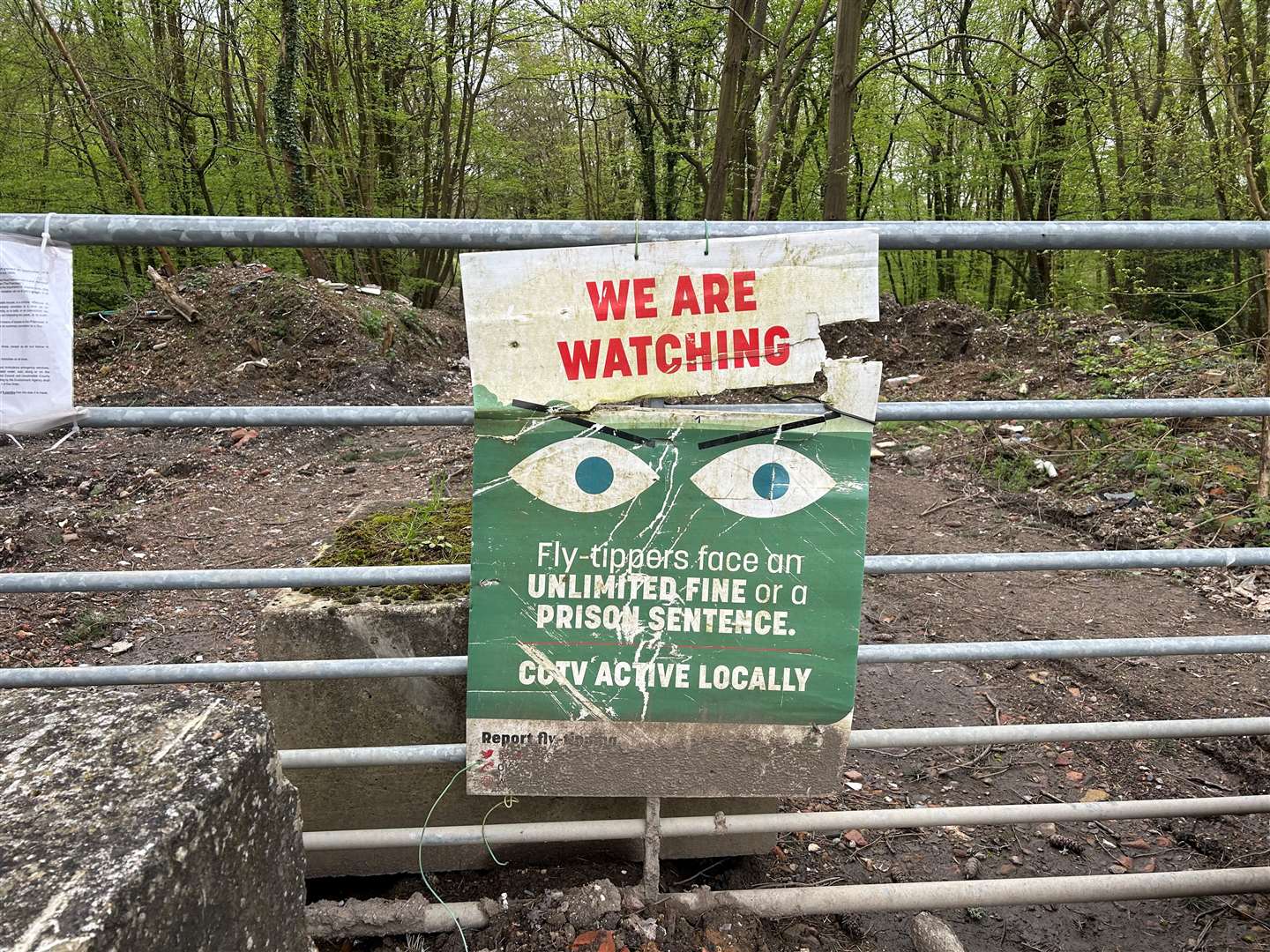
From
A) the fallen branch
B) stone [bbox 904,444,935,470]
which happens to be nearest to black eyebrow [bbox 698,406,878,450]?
stone [bbox 904,444,935,470]

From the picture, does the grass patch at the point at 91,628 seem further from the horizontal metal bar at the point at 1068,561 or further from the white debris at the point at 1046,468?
the white debris at the point at 1046,468

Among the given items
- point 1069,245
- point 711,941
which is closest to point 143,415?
point 711,941

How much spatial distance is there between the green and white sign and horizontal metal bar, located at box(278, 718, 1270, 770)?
145mm

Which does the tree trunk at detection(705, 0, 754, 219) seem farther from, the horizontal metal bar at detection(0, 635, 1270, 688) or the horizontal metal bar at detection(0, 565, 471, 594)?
the horizontal metal bar at detection(0, 565, 471, 594)

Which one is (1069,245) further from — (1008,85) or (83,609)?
(1008,85)

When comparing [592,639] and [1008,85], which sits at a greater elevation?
[1008,85]

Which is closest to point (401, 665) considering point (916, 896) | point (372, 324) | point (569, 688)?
point (569, 688)

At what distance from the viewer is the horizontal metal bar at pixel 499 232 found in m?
1.60

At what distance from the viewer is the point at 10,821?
41.8 inches

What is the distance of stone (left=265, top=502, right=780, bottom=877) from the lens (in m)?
2.37

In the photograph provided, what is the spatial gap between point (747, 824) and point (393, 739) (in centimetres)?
109

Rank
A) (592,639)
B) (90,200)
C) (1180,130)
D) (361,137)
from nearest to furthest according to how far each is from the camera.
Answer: (592,639) → (1180,130) → (90,200) → (361,137)

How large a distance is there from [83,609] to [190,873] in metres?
5.05

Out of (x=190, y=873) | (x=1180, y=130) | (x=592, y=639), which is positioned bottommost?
Answer: (x=190, y=873)
